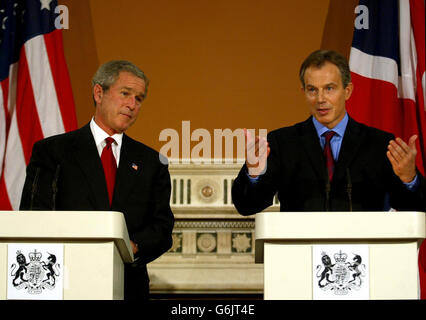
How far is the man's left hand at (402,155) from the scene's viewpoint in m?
2.33

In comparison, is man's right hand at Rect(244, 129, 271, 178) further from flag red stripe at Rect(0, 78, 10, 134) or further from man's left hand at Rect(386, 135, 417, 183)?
flag red stripe at Rect(0, 78, 10, 134)

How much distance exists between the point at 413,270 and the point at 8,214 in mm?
1124

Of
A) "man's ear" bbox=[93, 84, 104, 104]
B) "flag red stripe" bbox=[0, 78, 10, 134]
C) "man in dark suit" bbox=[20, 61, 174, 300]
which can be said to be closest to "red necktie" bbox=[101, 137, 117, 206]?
"man in dark suit" bbox=[20, 61, 174, 300]

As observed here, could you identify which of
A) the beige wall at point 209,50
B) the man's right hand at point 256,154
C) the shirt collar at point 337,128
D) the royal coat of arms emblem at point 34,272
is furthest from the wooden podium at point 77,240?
the beige wall at point 209,50

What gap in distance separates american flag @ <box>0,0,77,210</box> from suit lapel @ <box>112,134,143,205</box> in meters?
1.31

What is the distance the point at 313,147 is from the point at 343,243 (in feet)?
2.57

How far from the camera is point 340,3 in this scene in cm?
434

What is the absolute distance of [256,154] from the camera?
2389mm

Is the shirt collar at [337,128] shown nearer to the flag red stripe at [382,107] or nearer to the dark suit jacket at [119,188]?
the dark suit jacket at [119,188]

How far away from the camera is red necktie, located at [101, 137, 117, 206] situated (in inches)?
111

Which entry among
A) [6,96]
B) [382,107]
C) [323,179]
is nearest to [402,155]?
[323,179]

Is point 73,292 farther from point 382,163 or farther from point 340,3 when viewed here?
point 340,3

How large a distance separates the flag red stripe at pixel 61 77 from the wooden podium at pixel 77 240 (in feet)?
7.12
